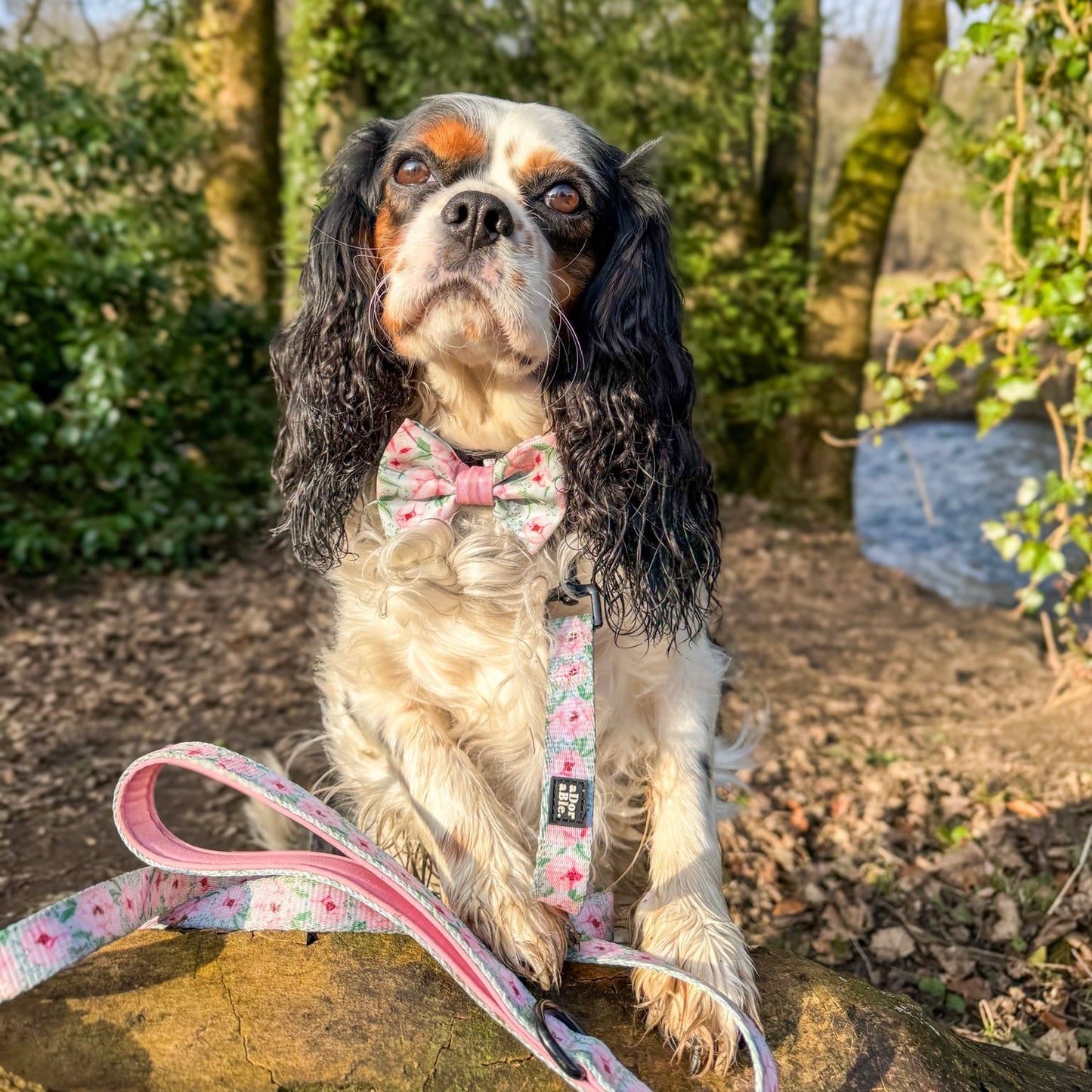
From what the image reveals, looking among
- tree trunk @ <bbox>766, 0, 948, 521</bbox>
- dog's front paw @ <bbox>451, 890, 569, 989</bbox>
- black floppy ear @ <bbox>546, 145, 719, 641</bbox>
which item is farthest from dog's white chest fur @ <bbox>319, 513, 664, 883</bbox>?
tree trunk @ <bbox>766, 0, 948, 521</bbox>

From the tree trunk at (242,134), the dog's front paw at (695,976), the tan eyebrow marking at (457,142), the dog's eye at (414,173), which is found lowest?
the dog's front paw at (695,976)

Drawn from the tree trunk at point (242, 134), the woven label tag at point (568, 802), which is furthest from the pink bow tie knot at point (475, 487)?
the tree trunk at point (242, 134)

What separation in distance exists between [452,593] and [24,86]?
17.7 feet

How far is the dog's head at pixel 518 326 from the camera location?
2.29m

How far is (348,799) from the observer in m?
2.86

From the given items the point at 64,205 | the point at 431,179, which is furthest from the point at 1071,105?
the point at 64,205

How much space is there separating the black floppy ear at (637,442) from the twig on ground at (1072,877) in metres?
1.42

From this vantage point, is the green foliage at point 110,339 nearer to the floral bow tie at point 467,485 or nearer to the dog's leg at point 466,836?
the floral bow tie at point 467,485

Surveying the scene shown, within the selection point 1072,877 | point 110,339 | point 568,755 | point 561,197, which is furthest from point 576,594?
point 110,339

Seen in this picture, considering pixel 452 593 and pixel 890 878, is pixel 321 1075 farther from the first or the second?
pixel 890 878

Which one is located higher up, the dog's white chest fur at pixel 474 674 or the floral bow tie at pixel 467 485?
the floral bow tie at pixel 467 485

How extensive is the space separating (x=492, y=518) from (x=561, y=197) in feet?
2.63

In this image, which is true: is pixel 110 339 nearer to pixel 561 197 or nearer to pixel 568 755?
pixel 561 197

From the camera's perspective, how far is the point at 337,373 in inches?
102
